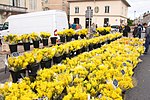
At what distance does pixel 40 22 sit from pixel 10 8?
1930 centimetres

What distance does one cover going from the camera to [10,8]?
1194 inches

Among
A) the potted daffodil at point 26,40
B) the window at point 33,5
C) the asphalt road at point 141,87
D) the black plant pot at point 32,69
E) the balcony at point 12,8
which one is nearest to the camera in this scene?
the asphalt road at point 141,87

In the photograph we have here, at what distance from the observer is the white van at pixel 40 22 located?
12039 millimetres

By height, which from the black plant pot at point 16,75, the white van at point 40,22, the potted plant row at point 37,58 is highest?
the white van at point 40,22

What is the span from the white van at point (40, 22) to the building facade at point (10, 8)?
15892 millimetres

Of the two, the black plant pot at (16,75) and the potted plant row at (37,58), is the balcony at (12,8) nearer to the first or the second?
the potted plant row at (37,58)

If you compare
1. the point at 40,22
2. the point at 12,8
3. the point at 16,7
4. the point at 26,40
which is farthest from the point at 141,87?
the point at 16,7

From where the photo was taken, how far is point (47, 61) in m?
5.56

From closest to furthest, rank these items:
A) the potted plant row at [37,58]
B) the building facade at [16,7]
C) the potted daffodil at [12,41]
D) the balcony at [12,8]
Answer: the potted plant row at [37,58] < the potted daffodil at [12,41] < the balcony at [12,8] < the building facade at [16,7]

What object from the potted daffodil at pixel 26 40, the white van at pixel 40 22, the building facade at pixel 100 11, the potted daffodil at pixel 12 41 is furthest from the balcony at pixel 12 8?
the potted daffodil at pixel 12 41

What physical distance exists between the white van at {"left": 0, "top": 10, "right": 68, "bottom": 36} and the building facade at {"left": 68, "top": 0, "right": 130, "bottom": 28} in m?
28.7

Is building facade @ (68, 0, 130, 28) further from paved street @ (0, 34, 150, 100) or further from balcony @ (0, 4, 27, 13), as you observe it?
paved street @ (0, 34, 150, 100)

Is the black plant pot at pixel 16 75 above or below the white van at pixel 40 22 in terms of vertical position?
below

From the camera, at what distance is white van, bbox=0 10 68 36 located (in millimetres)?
12039
